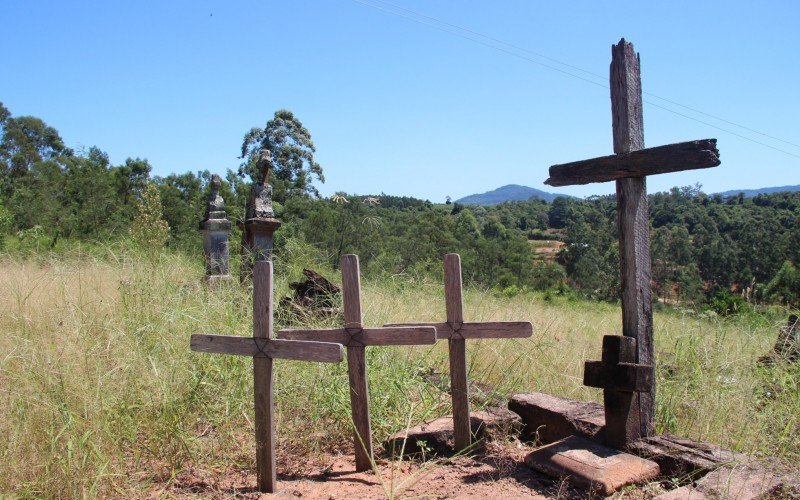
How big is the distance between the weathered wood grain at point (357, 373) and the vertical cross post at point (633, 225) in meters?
1.64

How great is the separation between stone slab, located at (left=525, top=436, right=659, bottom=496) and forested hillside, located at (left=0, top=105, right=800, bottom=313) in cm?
443

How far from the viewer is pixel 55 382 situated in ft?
12.3

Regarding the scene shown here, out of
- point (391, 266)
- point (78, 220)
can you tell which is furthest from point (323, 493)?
point (78, 220)

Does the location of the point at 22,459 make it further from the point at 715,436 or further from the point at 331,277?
the point at 331,277

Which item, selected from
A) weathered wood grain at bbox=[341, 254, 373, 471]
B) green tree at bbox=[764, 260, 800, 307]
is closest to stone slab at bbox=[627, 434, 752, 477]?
weathered wood grain at bbox=[341, 254, 373, 471]

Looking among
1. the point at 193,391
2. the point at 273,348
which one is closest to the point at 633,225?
the point at 273,348

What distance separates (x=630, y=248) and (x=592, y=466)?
1.34m

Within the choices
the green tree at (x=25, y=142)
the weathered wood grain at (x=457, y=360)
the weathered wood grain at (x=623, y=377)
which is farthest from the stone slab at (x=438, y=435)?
the green tree at (x=25, y=142)

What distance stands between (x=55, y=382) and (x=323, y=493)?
6.09 ft

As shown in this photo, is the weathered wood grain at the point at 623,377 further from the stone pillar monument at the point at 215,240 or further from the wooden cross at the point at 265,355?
the stone pillar monument at the point at 215,240

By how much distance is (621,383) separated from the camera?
3.64 meters

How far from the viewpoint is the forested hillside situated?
48.2ft

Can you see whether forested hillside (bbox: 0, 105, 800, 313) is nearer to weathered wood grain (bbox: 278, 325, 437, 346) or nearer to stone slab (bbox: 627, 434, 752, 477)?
stone slab (bbox: 627, 434, 752, 477)

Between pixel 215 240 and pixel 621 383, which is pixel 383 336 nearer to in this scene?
pixel 621 383
